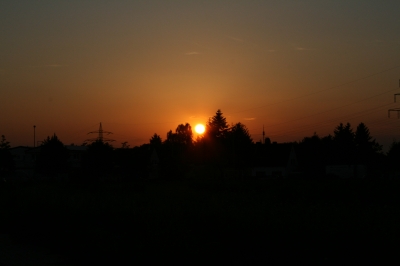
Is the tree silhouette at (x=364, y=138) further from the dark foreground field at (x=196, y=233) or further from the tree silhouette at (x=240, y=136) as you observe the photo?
the dark foreground field at (x=196, y=233)

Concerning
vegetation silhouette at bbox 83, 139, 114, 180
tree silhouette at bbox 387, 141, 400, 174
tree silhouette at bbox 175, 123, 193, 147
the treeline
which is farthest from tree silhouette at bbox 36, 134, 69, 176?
tree silhouette at bbox 175, 123, 193, 147

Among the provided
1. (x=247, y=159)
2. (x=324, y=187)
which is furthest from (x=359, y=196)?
(x=247, y=159)

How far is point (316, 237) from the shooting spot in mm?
11141

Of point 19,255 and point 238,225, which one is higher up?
point 238,225

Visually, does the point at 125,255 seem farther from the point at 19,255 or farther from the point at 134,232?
the point at 19,255

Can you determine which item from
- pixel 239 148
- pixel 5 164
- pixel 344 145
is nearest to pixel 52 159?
pixel 5 164

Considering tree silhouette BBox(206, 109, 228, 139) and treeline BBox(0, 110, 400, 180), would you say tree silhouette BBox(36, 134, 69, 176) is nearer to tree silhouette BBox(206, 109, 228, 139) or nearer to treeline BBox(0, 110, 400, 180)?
treeline BBox(0, 110, 400, 180)

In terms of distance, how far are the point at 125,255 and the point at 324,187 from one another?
28.3 m

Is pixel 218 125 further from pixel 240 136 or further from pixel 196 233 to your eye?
pixel 196 233

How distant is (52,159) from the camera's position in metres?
76.4

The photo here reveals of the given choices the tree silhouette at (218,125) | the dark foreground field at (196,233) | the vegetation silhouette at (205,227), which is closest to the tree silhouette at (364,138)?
the tree silhouette at (218,125)

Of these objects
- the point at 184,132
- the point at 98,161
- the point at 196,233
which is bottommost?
the point at 196,233

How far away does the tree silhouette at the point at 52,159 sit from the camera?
7644 centimetres

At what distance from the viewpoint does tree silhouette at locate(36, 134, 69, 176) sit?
76.4 m
